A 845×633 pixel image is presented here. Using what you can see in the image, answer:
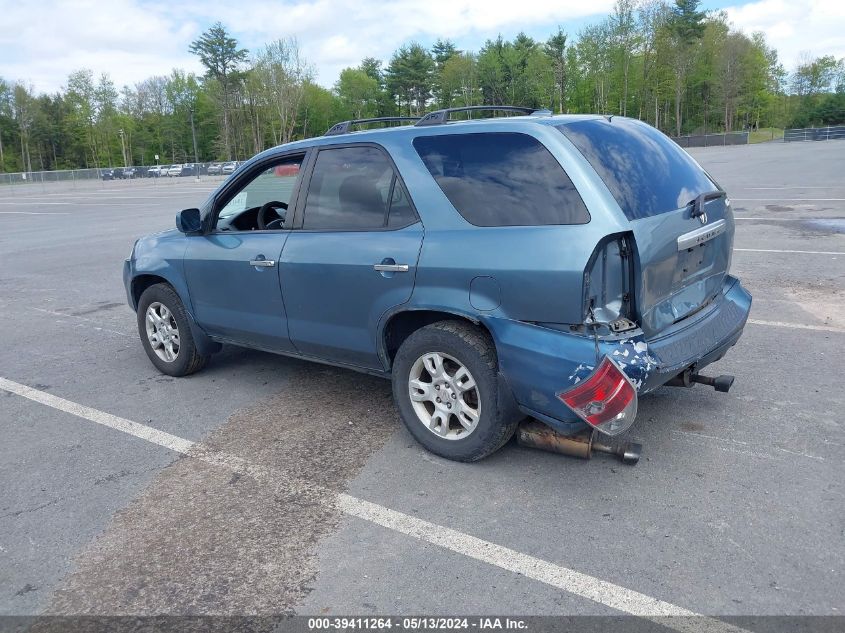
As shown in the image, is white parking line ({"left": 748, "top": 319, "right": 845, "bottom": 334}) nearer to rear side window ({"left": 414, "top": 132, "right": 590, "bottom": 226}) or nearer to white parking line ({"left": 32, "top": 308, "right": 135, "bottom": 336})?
rear side window ({"left": 414, "top": 132, "right": 590, "bottom": 226})

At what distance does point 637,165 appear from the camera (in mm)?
3680

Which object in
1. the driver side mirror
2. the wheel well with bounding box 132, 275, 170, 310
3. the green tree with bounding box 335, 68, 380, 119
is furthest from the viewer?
the green tree with bounding box 335, 68, 380, 119

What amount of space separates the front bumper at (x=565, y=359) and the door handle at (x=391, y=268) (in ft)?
1.99

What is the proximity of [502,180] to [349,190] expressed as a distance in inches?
42.8

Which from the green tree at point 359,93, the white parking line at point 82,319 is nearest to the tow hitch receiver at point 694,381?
the white parking line at point 82,319

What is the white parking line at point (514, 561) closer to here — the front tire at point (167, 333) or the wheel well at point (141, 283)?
the front tire at point (167, 333)

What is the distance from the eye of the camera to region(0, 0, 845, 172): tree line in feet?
259

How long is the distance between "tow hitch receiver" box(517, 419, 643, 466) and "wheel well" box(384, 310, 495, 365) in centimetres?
74

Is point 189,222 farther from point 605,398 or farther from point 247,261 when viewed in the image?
point 605,398

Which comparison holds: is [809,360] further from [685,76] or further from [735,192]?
[685,76]

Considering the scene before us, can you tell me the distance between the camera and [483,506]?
133 inches

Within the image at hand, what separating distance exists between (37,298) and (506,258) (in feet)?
25.4

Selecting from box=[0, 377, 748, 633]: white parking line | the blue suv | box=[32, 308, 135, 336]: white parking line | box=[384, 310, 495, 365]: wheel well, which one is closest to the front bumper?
the blue suv

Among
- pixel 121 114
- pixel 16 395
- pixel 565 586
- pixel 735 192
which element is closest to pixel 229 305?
pixel 16 395
